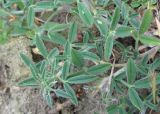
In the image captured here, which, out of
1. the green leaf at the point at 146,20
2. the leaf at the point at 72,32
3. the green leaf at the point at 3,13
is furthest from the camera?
the green leaf at the point at 3,13

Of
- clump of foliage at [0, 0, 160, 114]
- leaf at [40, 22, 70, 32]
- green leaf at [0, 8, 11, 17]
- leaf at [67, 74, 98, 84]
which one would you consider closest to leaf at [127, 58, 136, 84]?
clump of foliage at [0, 0, 160, 114]

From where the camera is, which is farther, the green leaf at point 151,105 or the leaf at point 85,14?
the green leaf at point 151,105

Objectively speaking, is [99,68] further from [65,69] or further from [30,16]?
[30,16]

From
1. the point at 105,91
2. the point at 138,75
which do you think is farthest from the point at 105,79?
the point at 138,75

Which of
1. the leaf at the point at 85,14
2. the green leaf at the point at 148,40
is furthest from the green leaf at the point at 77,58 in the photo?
the green leaf at the point at 148,40

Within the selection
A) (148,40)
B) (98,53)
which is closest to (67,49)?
(98,53)

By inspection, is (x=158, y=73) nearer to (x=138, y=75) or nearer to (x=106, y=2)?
(x=138, y=75)

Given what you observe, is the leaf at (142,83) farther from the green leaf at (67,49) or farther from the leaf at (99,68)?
the green leaf at (67,49)
